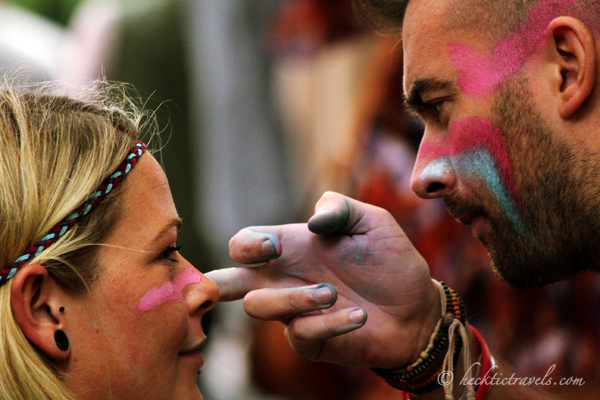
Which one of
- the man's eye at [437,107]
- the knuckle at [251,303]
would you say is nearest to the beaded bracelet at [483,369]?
the knuckle at [251,303]

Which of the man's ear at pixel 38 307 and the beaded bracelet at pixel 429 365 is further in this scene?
the beaded bracelet at pixel 429 365

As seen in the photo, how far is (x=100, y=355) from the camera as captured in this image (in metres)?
1.43

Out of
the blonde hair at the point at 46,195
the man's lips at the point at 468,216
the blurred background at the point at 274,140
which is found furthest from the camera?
the blurred background at the point at 274,140

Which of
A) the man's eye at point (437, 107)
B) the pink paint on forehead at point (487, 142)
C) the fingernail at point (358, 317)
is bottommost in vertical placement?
the fingernail at point (358, 317)

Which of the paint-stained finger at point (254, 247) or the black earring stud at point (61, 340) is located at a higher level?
the paint-stained finger at point (254, 247)

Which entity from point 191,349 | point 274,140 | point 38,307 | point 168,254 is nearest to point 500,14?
point 168,254

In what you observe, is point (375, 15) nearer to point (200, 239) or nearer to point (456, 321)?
point (456, 321)

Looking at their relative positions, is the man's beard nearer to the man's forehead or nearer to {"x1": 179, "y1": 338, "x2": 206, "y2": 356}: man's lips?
the man's forehead

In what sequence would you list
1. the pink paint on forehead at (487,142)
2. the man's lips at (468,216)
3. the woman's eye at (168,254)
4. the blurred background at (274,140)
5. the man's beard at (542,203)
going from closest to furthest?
1. the woman's eye at (168,254)
2. the man's beard at (542,203)
3. the pink paint on forehead at (487,142)
4. the man's lips at (468,216)
5. the blurred background at (274,140)

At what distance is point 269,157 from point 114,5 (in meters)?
1.89

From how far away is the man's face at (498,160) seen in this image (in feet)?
5.79

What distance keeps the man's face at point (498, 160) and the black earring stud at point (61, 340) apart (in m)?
1.17

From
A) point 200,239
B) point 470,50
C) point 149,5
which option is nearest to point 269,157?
point 200,239

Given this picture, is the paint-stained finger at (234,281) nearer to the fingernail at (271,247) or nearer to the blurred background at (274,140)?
the fingernail at (271,247)
